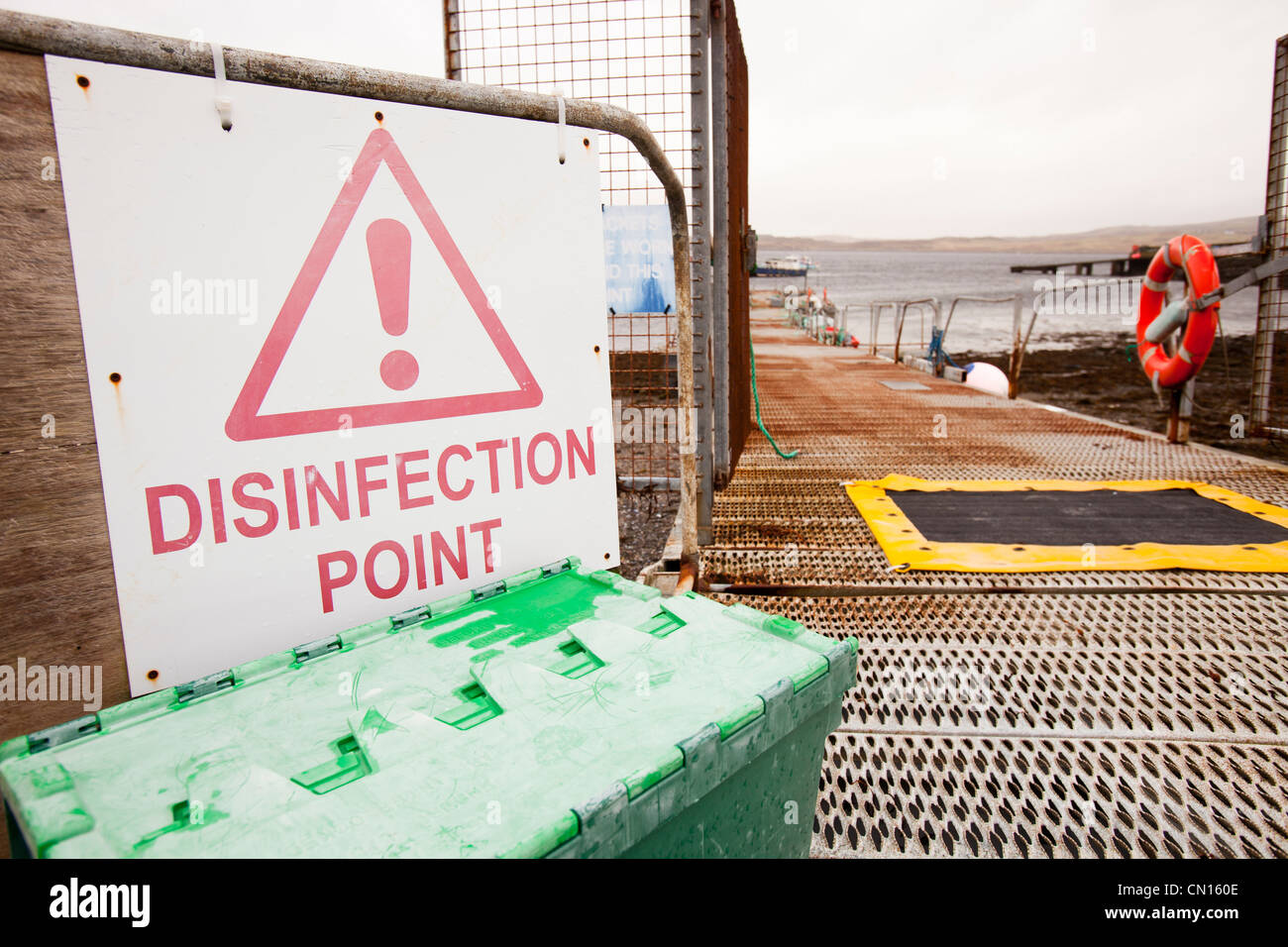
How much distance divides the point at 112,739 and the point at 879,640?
2272 mm

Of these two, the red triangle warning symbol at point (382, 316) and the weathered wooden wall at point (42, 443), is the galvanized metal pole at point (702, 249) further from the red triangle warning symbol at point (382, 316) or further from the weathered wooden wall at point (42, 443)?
the weathered wooden wall at point (42, 443)

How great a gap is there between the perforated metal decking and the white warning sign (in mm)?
1158

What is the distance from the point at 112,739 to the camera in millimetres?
1157

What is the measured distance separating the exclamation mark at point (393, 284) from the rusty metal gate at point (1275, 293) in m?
7.67

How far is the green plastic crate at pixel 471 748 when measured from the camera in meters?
0.95

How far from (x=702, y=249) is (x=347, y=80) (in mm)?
2344

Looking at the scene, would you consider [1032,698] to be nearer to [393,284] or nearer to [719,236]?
[393,284]

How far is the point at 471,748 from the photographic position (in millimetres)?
1116

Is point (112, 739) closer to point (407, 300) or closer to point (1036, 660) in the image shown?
point (407, 300)

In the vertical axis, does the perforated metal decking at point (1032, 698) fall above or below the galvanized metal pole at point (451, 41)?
below

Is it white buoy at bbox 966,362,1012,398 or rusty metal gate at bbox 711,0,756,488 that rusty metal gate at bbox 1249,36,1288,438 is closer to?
white buoy at bbox 966,362,1012,398

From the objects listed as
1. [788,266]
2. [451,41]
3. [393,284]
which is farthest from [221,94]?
[788,266]

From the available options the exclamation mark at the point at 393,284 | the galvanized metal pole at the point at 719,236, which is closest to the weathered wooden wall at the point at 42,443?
the exclamation mark at the point at 393,284
